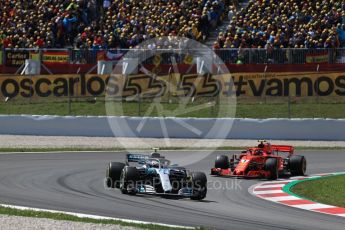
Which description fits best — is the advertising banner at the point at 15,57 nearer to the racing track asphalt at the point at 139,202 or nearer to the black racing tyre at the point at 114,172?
the racing track asphalt at the point at 139,202

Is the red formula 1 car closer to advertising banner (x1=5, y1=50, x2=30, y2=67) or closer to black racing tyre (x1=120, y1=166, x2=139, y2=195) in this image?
black racing tyre (x1=120, y1=166, x2=139, y2=195)

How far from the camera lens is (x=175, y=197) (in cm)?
1447

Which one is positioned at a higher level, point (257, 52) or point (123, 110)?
point (257, 52)

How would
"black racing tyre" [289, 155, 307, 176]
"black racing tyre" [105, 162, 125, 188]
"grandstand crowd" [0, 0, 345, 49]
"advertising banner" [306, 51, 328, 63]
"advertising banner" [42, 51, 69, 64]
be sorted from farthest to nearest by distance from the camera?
"advertising banner" [42, 51, 69, 64], "grandstand crowd" [0, 0, 345, 49], "advertising banner" [306, 51, 328, 63], "black racing tyre" [289, 155, 307, 176], "black racing tyre" [105, 162, 125, 188]

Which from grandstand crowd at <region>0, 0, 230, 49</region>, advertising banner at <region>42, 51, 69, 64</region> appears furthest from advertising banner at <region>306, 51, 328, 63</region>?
advertising banner at <region>42, 51, 69, 64</region>

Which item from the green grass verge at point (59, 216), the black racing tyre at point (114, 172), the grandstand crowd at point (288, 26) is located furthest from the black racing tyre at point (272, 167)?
the grandstand crowd at point (288, 26)

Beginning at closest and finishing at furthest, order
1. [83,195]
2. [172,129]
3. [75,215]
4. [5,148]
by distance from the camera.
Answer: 1. [75,215]
2. [83,195]
3. [5,148]
4. [172,129]

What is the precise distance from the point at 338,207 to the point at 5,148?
13177mm

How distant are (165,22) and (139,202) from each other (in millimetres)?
20265

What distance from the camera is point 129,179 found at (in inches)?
566

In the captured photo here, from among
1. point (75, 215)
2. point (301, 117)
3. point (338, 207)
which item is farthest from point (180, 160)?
point (75, 215)

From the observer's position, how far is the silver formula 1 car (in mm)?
14117

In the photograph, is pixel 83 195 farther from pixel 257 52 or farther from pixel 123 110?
pixel 257 52

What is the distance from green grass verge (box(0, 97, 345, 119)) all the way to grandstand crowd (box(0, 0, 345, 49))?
7.07 ft
